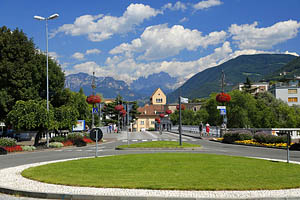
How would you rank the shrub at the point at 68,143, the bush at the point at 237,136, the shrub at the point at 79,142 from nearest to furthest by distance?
the shrub at the point at 68,143, the bush at the point at 237,136, the shrub at the point at 79,142

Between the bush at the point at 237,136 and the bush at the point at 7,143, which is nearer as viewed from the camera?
the bush at the point at 7,143

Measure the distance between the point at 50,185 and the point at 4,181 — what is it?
1990 millimetres

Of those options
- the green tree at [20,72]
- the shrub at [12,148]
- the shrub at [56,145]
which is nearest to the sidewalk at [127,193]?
the shrub at [12,148]

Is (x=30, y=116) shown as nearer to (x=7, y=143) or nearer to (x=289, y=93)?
(x=7, y=143)

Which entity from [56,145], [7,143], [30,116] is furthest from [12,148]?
[56,145]

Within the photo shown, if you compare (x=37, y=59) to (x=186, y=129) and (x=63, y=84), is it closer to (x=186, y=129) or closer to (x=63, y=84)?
(x=63, y=84)

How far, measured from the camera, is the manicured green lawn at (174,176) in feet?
30.5

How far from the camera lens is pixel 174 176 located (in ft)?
35.1

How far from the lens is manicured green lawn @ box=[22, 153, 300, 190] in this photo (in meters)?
9.30

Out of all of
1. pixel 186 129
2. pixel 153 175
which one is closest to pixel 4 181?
pixel 153 175

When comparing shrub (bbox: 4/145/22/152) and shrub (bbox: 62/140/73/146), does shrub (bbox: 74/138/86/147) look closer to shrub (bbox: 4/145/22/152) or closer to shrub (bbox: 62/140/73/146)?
shrub (bbox: 62/140/73/146)

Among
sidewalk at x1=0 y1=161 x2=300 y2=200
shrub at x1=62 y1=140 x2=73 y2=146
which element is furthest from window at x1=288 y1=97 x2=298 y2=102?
sidewalk at x1=0 y1=161 x2=300 y2=200

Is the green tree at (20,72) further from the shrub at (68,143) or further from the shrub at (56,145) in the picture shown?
the shrub at (56,145)

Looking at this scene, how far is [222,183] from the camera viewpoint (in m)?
9.45
